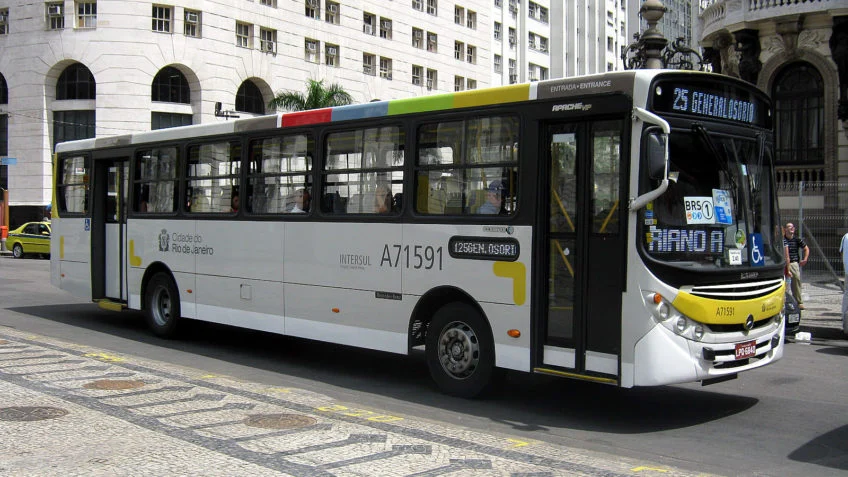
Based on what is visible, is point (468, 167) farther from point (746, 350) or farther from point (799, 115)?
point (799, 115)

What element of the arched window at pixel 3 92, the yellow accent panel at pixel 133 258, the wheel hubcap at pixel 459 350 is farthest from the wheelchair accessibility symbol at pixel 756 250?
the arched window at pixel 3 92

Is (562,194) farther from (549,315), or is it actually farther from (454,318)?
(454,318)

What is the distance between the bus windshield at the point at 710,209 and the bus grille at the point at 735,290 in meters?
0.19

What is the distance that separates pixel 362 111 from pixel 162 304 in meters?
5.45

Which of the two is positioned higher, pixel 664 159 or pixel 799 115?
pixel 799 115

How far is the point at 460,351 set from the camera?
29.0 feet

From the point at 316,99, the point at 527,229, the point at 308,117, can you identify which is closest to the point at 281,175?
the point at 308,117

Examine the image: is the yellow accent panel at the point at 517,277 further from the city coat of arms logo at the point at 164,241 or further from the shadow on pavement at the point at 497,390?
the city coat of arms logo at the point at 164,241

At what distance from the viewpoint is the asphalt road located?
6.99m

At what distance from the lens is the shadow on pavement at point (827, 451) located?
6.64 m

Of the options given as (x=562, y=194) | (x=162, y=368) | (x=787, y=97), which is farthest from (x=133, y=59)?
(x=562, y=194)

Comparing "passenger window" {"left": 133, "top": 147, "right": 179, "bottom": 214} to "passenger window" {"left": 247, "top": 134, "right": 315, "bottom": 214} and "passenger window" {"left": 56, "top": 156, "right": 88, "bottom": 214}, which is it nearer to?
"passenger window" {"left": 56, "top": 156, "right": 88, "bottom": 214}

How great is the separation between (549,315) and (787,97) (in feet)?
65.0

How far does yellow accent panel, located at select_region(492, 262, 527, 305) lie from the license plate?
2.00 metres
